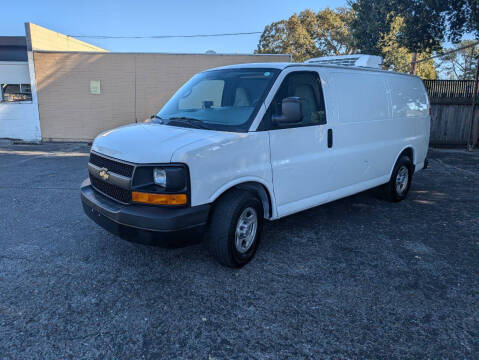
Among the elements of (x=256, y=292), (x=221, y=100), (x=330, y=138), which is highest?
(x=221, y=100)

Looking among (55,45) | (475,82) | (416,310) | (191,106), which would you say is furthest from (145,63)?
(416,310)

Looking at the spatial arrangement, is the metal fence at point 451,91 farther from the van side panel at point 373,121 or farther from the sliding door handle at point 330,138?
the sliding door handle at point 330,138

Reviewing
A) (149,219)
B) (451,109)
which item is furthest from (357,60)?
(451,109)

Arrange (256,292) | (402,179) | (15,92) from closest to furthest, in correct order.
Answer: (256,292) → (402,179) → (15,92)

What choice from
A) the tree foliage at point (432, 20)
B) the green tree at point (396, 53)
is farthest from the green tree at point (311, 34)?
the tree foliage at point (432, 20)

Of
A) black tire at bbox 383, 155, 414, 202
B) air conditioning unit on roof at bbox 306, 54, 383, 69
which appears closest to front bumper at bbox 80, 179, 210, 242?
air conditioning unit on roof at bbox 306, 54, 383, 69

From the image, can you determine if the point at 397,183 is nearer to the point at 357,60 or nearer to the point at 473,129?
the point at 357,60

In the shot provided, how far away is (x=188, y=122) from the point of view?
4012 mm

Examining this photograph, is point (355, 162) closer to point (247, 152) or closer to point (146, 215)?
point (247, 152)

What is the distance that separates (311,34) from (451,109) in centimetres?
2493

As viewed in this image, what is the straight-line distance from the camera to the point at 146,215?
3229 millimetres

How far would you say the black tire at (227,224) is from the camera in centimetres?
350

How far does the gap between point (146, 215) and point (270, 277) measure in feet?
4.54

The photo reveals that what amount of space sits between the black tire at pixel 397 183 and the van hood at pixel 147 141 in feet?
12.3
